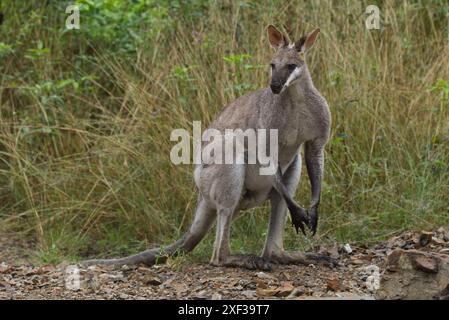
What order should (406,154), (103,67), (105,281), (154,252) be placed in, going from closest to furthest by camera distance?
1. (105,281)
2. (154,252)
3. (406,154)
4. (103,67)

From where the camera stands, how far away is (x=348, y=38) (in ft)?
26.9

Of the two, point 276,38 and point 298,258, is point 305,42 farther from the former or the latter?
point 298,258

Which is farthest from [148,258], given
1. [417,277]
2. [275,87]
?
[417,277]

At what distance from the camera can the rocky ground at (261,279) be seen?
194 inches

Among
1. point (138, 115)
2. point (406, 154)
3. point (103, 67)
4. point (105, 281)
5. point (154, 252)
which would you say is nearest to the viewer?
point (105, 281)

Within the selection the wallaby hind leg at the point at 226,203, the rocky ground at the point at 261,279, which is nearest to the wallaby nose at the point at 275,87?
the wallaby hind leg at the point at 226,203

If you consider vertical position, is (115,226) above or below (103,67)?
below

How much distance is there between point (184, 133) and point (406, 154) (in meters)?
1.93

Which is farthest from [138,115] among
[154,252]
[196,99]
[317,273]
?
[317,273]

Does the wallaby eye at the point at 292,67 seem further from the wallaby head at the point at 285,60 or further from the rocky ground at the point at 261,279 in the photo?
the rocky ground at the point at 261,279

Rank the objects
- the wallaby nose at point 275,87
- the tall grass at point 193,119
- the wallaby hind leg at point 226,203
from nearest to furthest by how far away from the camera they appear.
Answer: the wallaby nose at point 275,87 < the wallaby hind leg at point 226,203 < the tall grass at point 193,119

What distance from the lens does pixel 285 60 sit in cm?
597

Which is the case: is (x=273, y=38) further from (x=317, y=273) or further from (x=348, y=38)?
(x=348, y=38)

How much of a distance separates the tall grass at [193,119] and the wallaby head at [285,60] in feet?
4.39
